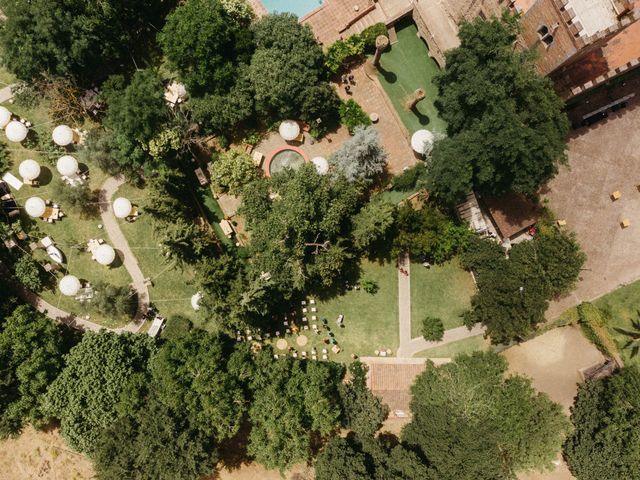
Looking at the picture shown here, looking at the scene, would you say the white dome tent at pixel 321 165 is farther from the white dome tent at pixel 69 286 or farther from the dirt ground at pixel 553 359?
the white dome tent at pixel 69 286

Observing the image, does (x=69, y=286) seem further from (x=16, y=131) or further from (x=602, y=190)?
(x=602, y=190)

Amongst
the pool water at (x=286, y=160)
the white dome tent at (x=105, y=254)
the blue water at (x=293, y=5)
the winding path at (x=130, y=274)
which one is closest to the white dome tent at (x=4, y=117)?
the winding path at (x=130, y=274)

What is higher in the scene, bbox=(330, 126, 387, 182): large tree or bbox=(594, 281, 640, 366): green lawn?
bbox=(330, 126, 387, 182): large tree

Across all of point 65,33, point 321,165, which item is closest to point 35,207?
point 65,33

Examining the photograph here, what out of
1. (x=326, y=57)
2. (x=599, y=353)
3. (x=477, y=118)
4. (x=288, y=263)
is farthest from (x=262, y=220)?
(x=599, y=353)

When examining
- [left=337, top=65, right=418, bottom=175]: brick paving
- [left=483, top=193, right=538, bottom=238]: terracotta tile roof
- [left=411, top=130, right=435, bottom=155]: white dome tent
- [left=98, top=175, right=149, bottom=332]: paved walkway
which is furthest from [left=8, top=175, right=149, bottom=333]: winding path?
[left=483, top=193, right=538, bottom=238]: terracotta tile roof

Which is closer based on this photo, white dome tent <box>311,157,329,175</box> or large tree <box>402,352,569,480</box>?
large tree <box>402,352,569,480</box>

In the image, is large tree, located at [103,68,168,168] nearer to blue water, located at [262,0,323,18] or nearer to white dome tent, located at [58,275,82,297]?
white dome tent, located at [58,275,82,297]
